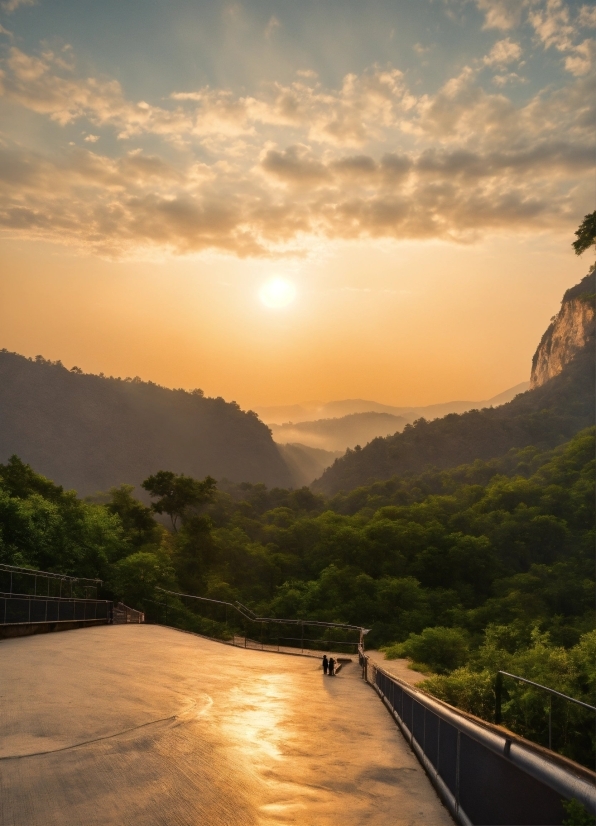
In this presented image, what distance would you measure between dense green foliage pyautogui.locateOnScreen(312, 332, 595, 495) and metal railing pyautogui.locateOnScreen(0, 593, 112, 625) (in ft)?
505

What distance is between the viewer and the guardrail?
12.3 ft

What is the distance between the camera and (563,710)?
539 centimetres

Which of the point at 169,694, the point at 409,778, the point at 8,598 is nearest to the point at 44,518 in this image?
the point at 8,598

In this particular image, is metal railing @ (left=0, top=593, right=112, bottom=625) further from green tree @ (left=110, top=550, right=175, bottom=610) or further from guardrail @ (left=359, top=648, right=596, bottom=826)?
guardrail @ (left=359, top=648, right=596, bottom=826)

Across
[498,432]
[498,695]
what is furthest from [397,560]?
[498,432]

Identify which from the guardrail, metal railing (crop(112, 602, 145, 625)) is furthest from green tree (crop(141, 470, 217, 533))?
the guardrail

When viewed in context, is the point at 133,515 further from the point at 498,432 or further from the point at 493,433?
the point at 493,433

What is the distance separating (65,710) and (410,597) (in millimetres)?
75326

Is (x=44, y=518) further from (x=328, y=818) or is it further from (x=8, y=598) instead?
(x=328, y=818)

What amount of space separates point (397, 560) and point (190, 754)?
8888 cm

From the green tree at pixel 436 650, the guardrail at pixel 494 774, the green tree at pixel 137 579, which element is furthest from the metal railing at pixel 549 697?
the green tree at pixel 436 650

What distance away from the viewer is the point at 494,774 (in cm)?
497

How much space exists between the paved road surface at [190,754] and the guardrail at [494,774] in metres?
0.33

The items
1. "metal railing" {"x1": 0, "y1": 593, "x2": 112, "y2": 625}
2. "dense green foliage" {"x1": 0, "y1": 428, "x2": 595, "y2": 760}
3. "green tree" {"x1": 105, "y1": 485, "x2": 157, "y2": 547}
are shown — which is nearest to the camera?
"metal railing" {"x1": 0, "y1": 593, "x2": 112, "y2": 625}
